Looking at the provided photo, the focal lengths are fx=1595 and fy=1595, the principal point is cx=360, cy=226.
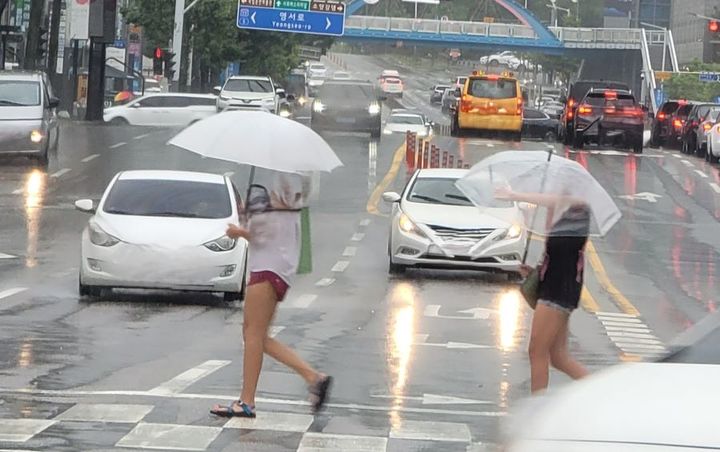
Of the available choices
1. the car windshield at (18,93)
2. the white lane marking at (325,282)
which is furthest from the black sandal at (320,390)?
the car windshield at (18,93)

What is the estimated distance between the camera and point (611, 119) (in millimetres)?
43531

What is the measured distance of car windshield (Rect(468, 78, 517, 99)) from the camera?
45.6 meters

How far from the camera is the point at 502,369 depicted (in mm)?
12820

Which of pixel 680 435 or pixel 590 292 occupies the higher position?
pixel 680 435

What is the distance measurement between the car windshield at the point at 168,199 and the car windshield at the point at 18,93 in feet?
49.9

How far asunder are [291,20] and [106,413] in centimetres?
6192

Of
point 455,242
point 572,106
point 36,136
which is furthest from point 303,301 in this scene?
point 572,106

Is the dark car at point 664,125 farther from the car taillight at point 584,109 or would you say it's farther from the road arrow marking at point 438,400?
the road arrow marking at point 438,400

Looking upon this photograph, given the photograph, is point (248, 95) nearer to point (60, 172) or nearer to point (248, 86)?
point (248, 86)

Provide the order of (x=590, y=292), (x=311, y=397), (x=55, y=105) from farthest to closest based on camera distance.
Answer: (x=55, y=105) < (x=590, y=292) < (x=311, y=397)

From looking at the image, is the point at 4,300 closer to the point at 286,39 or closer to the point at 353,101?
the point at 353,101

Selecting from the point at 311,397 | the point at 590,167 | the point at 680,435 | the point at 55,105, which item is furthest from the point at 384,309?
the point at 590,167

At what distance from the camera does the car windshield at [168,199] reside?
57.7 ft

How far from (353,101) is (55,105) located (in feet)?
50.4
